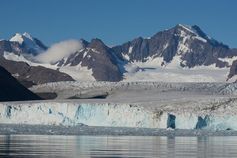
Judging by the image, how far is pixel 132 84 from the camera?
118 meters

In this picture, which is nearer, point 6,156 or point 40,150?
point 6,156

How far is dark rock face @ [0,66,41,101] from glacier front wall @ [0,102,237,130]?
163 feet

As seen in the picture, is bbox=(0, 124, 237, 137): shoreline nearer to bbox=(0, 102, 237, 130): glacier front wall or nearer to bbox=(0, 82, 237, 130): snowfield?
bbox=(0, 102, 237, 130): glacier front wall

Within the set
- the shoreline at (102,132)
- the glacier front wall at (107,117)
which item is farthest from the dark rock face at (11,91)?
the shoreline at (102,132)

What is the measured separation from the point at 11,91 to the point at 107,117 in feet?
199

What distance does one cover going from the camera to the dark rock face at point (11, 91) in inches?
4745

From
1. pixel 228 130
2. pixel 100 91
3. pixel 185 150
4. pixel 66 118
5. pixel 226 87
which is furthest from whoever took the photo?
pixel 100 91

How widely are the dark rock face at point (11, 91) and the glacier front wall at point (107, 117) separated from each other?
163 feet

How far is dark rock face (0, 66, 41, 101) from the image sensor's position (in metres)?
121

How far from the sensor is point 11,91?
124500 mm

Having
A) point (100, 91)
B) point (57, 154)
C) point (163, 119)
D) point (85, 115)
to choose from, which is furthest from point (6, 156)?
point (100, 91)

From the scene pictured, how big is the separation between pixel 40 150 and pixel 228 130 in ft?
108

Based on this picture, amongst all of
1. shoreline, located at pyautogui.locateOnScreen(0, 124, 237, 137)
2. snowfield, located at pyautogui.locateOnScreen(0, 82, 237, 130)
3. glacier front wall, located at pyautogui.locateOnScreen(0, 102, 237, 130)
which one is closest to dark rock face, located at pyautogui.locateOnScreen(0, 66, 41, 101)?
snowfield, located at pyautogui.locateOnScreen(0, 82, 237, 130)

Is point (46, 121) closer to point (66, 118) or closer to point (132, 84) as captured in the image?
point (66, 118)
